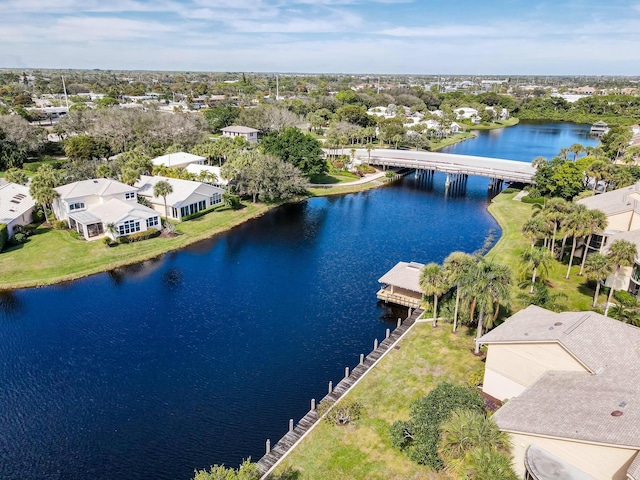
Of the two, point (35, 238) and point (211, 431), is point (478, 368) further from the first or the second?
point (35, 238)

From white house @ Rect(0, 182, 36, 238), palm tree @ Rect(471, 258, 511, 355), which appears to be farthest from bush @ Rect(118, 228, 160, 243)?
palm tree @ Rect(471, 258, 511, 355)

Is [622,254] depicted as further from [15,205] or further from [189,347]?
[15,205]

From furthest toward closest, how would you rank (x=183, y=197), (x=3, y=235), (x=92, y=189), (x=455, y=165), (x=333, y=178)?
(x=455, y=165)
(x=333, y=178)
(x=183, y=197)
(x=92, y=189)
(x=3, y=235)

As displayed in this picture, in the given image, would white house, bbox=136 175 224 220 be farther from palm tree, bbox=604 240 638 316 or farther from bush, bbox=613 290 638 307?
bush, bbox=613 290 638 307

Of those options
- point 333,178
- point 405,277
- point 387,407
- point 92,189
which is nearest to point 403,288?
point 405,277

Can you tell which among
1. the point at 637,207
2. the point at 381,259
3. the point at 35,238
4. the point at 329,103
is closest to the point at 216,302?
the point at 381,259
